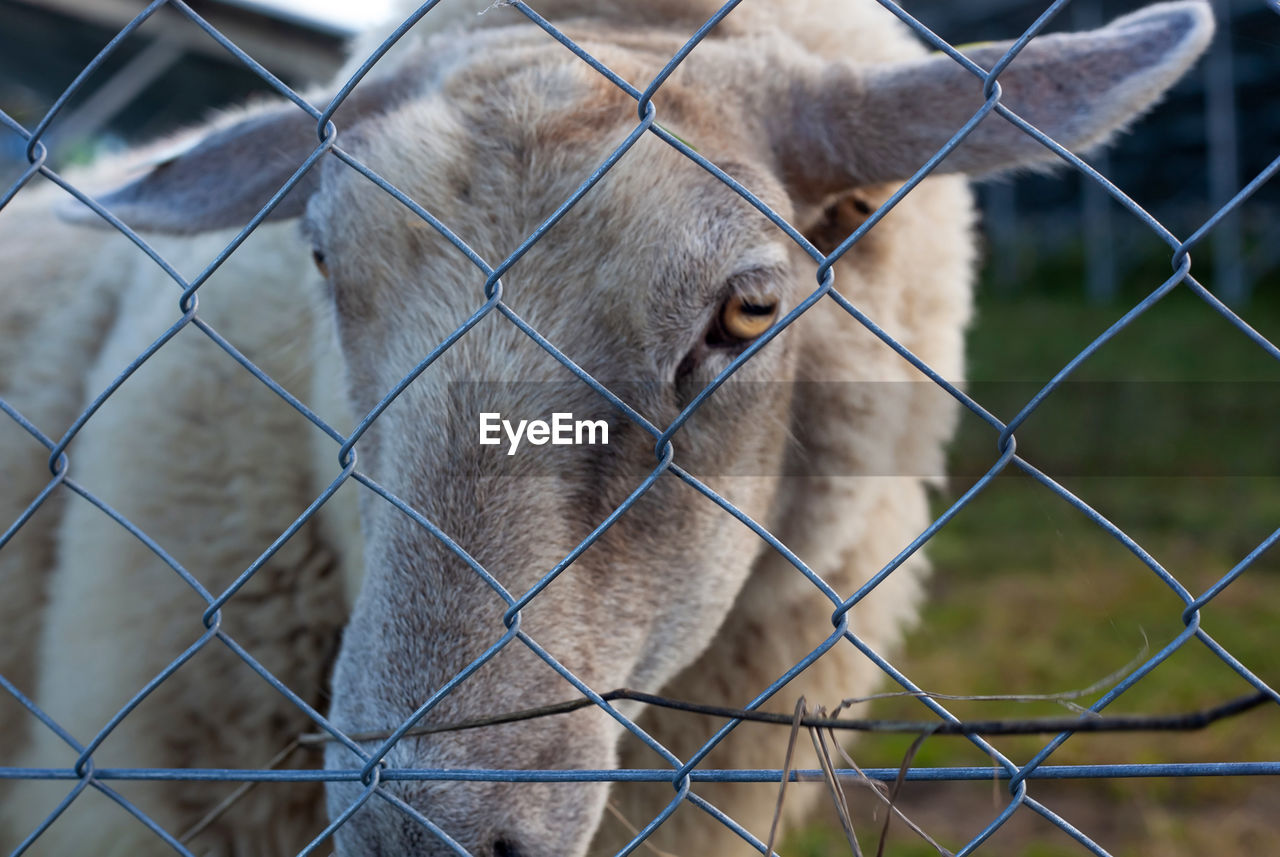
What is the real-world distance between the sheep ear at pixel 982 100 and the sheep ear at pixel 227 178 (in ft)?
2.73

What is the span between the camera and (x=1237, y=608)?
13.6 ft

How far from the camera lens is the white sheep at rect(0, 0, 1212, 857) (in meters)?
1.52

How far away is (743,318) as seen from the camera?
1.70 m

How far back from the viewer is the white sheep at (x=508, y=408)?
1516mm

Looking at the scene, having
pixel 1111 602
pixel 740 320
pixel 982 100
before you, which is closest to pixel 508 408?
pixel 740 320

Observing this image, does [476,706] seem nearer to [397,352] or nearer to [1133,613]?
[397,352]

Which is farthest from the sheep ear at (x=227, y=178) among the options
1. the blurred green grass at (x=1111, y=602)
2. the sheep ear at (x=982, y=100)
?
the blurred green grass at (x=1111, y=602)

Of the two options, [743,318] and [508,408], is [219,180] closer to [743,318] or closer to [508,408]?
[508,408]

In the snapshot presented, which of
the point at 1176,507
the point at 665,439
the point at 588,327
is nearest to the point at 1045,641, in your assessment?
the point at 1176,507

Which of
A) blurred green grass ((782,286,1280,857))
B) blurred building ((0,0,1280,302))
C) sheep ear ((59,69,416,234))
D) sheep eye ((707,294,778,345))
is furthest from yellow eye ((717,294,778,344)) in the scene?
blurred building ((0,0,1280,302))

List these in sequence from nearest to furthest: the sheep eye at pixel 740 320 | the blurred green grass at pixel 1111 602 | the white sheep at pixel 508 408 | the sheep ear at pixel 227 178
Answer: the white sheep at pixel 508 408
the sheep eye at pixel 740 320
the sheep ear at pixel 227 178
the blurred green grass at pixel 1111 602

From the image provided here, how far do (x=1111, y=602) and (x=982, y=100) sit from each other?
3036mm

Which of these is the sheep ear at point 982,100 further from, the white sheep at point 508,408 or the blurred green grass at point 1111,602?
the blurred green grass at point 1111,602

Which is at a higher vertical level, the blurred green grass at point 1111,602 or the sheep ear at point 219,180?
the sheep ear at point 219,180
